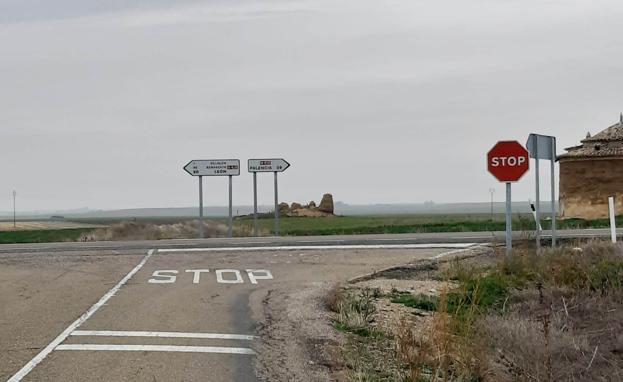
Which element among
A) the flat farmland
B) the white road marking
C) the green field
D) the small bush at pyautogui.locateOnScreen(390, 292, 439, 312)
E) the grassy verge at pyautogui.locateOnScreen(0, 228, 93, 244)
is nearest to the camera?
the small bush at pyautogui.locateOnScreen(390, 292, 439, 312)

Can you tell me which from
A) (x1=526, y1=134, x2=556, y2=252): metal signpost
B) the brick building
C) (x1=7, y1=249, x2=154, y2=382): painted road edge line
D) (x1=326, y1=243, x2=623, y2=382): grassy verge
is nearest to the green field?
the brick building

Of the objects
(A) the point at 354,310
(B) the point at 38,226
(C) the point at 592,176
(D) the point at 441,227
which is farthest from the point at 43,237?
(B) the point at 38,226

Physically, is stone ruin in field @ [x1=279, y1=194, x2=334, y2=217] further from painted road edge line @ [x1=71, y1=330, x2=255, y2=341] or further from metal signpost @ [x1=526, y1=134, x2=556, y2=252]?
painted road edge line @ [x1=71, y1=330, x2=255, y2=341]

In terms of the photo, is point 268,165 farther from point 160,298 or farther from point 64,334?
point 64,334

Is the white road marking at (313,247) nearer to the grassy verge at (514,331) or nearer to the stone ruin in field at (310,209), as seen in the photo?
the grassy verge at (514,331)

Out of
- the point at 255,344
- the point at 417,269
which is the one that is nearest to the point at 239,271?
the point at 417,269

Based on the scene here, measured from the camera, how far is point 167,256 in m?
24.1

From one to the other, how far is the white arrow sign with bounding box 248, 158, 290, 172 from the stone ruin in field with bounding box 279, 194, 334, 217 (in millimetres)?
46850

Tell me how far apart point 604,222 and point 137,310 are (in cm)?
3246

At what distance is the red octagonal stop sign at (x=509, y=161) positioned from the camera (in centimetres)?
1814

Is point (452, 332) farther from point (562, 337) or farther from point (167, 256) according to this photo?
point (167, 256)

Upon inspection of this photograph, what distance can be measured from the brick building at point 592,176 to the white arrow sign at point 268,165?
20.3 m

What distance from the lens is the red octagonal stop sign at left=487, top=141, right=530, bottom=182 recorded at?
1814cm

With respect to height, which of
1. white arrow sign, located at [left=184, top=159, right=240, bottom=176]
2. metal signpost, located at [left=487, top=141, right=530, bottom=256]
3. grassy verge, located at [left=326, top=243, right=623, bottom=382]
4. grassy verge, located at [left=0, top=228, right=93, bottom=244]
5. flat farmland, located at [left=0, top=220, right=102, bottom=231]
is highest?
white arrow sign, located at [left=184, top=159, right=240, bottom=176]
